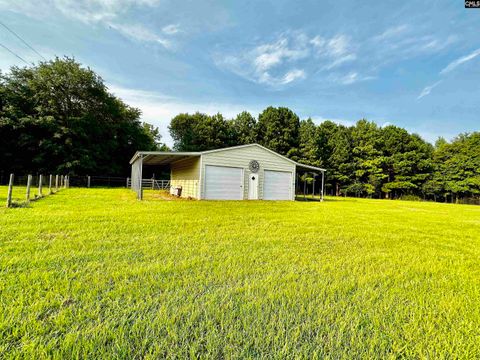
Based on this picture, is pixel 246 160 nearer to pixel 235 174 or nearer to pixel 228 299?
pixel 235 174

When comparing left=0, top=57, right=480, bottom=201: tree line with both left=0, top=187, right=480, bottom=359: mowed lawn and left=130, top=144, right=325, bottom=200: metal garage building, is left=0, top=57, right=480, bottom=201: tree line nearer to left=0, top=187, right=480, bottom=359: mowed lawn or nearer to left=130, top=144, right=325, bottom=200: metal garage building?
left=130, top=144, right=325, bottom=200: metal garage building

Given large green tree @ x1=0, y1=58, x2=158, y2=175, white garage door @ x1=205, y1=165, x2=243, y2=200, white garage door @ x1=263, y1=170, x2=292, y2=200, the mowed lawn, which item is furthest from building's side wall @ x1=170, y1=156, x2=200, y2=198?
large green tree @ x1=0, y1=58, x2=158, y2=175

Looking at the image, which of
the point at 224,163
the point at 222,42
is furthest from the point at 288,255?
the point at 222,42

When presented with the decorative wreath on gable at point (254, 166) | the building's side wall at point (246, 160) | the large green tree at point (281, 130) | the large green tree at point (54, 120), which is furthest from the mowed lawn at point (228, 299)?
the large green tree at point (281, 130)

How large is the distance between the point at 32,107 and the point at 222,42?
853 inches

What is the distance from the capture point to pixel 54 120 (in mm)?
21469

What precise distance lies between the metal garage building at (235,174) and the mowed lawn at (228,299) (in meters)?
8.36

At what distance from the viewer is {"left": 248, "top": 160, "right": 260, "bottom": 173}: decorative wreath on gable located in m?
13.2

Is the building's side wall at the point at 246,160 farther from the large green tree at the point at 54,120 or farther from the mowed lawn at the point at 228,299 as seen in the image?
the large green tree at the point at 54,120

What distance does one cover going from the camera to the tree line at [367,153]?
28.3 metres

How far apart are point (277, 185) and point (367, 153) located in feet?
69.2

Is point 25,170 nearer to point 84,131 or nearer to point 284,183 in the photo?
point 84,131

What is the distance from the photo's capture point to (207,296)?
1.97 meters

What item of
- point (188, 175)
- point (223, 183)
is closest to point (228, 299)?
point (223, 183)
